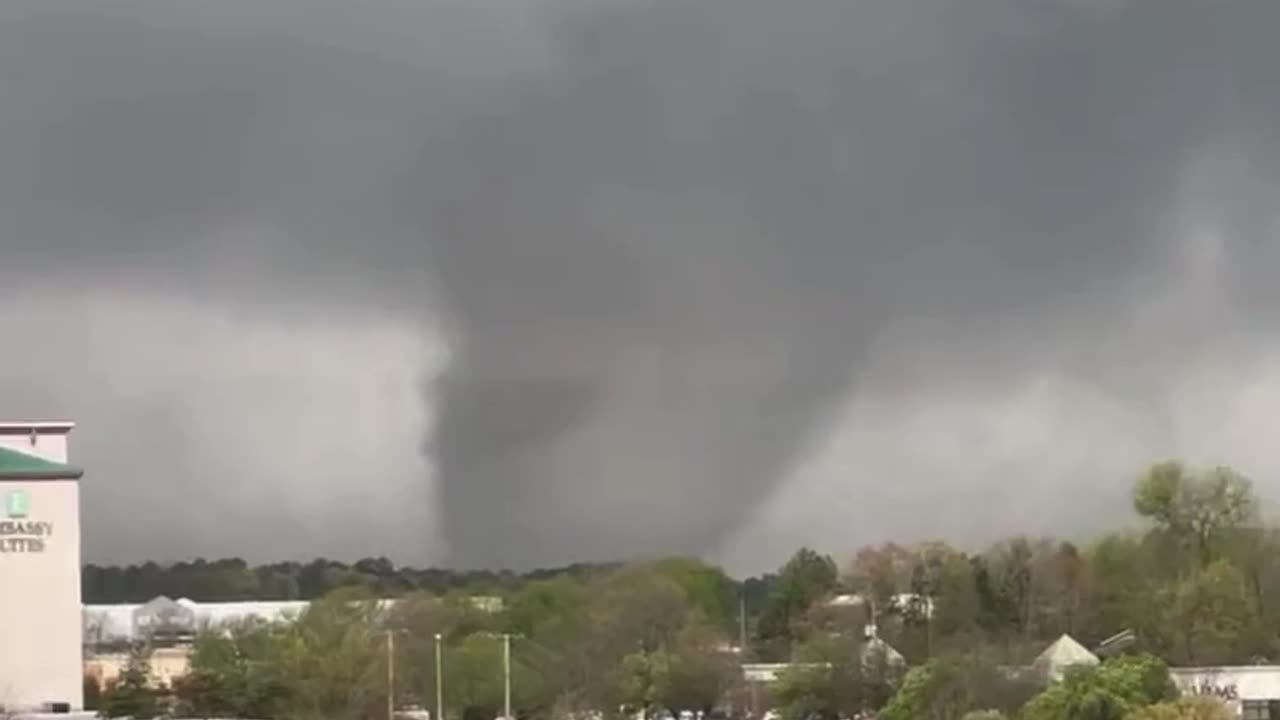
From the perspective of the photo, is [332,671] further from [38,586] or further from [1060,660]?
[1060,660]

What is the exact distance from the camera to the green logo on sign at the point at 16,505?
75.7 metres

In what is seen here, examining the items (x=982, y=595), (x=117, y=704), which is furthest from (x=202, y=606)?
(x=982, y=595)

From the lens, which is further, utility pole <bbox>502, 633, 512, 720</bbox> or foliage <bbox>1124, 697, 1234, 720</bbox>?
utility pole <bbox>502, 633, 512, 720</bbox>

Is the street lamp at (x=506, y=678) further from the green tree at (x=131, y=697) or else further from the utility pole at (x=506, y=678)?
the green tree at (x=131, y=697)

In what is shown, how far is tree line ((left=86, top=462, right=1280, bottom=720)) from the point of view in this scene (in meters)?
83.4

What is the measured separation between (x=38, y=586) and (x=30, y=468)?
453 cm

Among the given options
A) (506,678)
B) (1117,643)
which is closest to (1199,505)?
(1117,643)

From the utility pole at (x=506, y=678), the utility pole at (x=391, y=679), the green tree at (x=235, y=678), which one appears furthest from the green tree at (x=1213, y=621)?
the green tree at (x=235, y=678)

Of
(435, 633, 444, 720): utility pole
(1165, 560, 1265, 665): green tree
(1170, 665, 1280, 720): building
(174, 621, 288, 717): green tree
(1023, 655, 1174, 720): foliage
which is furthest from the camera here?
(174, 621, 288, 717): green tree

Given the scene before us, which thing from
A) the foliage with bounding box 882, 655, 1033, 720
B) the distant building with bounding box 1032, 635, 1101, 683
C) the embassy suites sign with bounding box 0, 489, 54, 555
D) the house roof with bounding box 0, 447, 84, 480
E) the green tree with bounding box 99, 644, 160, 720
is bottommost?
the green tree with bounding box 99, 644, 160, 720

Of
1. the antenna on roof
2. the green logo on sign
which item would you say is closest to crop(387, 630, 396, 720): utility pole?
the green logo on sign

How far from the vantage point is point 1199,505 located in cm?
9150

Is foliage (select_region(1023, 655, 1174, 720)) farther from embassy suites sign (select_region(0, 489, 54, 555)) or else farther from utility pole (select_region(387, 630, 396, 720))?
embassy suites sign (select_region(0, 489, 54, 555))

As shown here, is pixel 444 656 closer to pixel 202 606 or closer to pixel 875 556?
pixel 875 556
